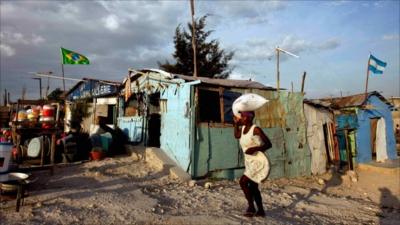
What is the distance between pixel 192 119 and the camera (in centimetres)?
872

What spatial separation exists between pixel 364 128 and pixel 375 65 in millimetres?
3296

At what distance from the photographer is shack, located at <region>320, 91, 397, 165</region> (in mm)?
15047

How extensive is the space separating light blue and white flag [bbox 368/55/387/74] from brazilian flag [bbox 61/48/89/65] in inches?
522

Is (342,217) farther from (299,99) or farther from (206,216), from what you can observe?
(299,99)

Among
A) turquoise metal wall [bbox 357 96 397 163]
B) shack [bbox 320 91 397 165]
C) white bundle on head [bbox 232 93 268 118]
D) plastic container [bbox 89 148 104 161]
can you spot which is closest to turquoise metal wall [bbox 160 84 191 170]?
plastic container [bbox 89 148 104 161]

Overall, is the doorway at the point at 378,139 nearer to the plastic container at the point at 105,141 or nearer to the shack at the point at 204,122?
the shack at the point at 204,122

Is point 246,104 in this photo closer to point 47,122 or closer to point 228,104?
point 228,104

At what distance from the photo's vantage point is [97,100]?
13797mm

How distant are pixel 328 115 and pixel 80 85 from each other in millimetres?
10973

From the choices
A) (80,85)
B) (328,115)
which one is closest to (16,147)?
(80,85)

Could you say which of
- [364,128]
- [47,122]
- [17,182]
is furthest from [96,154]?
[364,128]

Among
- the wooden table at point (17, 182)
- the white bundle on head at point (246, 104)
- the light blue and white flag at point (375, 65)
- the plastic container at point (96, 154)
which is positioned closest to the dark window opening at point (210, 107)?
the plastic container at point (96, 154)

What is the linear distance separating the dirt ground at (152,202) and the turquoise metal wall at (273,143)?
574 mm

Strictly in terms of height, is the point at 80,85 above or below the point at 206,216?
above
